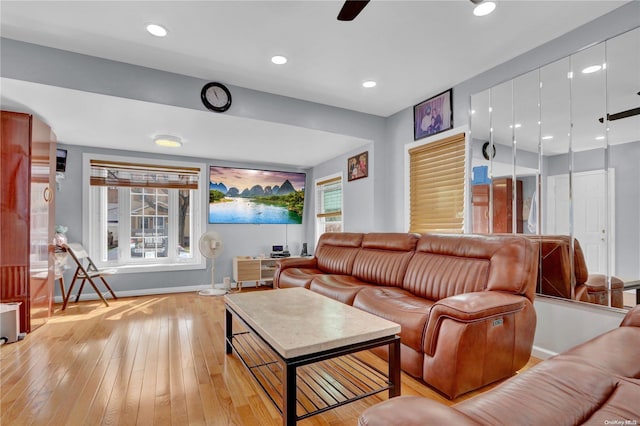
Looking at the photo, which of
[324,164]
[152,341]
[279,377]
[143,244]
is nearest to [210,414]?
[279,377]

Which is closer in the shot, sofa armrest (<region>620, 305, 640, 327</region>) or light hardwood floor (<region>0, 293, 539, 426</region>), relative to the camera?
sofa armrest (<region>620, 305, 640, 327</region>)

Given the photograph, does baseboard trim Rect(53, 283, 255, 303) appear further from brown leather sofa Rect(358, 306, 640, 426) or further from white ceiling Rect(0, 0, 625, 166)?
brown leather sofa Rect(358, 306, 640, 426)

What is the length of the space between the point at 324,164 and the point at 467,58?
304cm

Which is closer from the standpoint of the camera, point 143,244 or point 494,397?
point 494,397

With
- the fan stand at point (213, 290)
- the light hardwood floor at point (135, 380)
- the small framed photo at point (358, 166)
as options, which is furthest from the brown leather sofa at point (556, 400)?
the fan stand at point (213, 290)

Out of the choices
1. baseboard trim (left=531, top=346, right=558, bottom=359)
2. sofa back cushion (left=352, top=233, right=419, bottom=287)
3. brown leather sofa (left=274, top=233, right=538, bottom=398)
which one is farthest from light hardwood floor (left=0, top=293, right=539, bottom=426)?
sofa back cushion (left=352, top=233, right=419, bottom=287)

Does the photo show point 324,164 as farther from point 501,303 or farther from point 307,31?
point 501,303

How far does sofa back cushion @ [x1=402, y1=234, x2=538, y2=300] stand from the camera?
2.04 metres

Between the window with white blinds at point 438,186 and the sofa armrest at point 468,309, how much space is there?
1.31m

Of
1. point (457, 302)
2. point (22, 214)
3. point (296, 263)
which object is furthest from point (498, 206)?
point (22, 214)

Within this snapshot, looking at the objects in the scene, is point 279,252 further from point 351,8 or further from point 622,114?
point 622,114

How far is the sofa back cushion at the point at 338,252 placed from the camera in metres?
3.71

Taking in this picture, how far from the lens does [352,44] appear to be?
7.97ft

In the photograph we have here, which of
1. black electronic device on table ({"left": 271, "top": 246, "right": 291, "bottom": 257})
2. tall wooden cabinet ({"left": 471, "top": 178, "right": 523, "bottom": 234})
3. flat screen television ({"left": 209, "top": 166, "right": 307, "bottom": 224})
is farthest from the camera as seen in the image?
black electronic device on table ({"left": 271, "top": 246, "right": 291, "bottom": 257})
